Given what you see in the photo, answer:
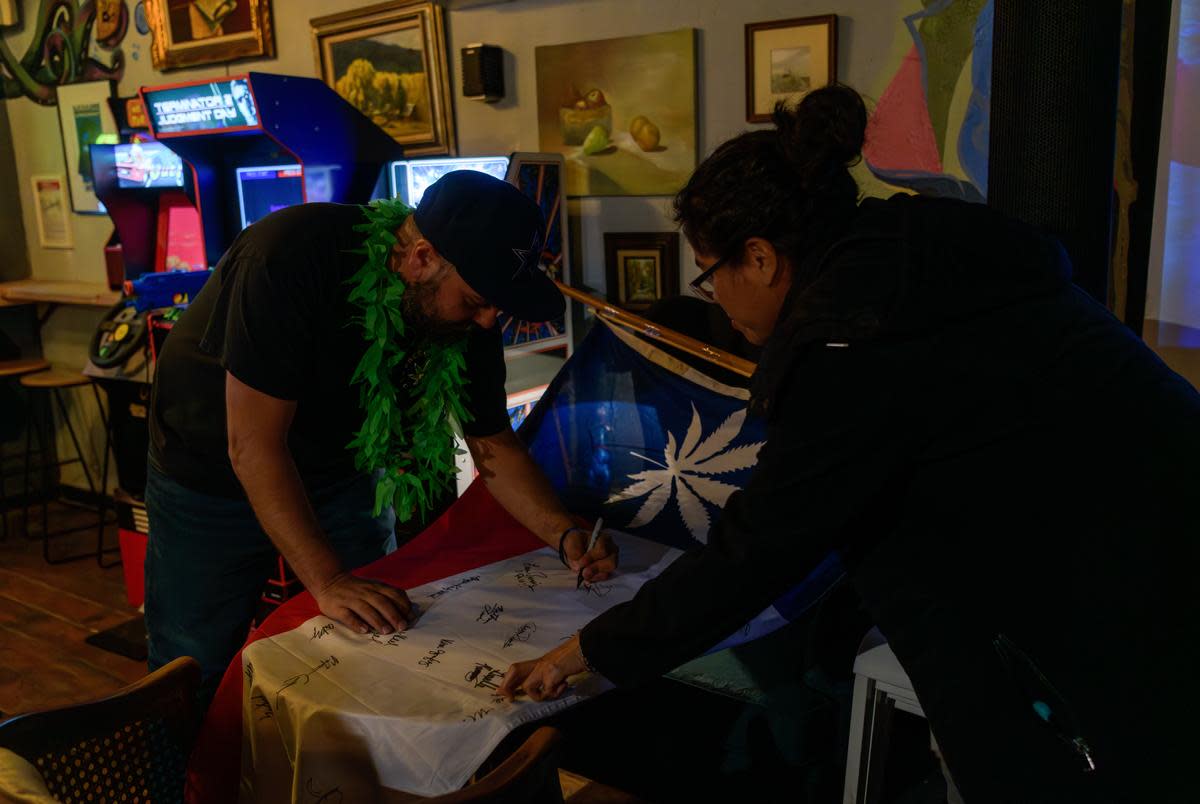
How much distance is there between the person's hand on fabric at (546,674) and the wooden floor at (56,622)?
75.9 inches

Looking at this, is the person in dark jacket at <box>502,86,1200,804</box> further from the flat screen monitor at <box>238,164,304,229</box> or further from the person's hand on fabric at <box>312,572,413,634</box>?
the flat screen monitor at <box>238,164,304,229</box>

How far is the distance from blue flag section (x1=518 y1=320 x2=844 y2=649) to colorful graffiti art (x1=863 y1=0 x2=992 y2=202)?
0.94 metres

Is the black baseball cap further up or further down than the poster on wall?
further down

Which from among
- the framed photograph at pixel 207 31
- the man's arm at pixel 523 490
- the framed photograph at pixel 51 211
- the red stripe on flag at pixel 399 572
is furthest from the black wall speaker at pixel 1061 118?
the framed photograph at pixel 51 211

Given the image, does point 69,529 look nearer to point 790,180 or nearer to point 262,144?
point 262,144

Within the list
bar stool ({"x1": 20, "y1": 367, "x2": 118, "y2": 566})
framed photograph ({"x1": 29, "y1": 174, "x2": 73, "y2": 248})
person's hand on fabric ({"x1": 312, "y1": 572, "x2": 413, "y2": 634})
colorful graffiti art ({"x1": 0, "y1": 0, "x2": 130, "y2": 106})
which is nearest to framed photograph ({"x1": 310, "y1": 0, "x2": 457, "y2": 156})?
colorful graffiti art ({"x1": 0, "y1": 0, "x2": 130, "y2": 106})

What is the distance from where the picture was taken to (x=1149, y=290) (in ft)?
7.64

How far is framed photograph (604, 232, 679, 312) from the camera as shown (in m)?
3.20

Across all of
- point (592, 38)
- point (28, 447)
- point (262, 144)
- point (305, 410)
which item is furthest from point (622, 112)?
point (28, 447)

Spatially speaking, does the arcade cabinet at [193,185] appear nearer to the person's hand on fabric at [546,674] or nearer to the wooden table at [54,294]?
the wooden table at [54,294]

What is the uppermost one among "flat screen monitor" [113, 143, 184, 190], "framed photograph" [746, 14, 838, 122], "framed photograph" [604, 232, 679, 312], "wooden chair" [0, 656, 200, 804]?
"framed photograph" [746, 14, 838, 122]

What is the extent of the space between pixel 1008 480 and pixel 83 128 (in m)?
4.99

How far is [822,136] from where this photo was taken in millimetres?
1101

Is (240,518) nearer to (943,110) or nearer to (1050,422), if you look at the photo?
(1050,422)
